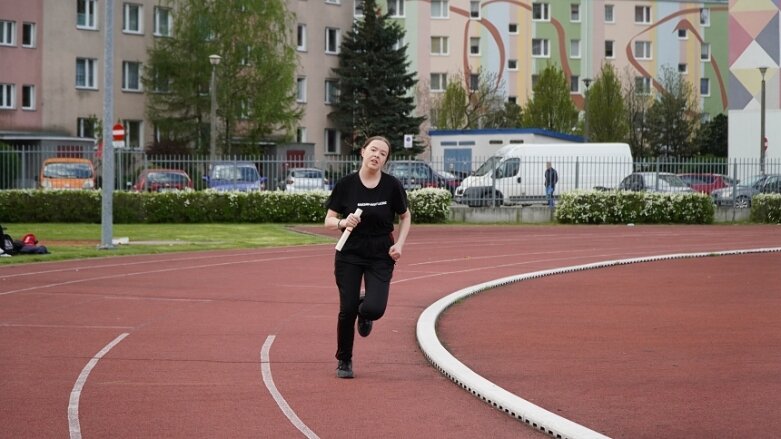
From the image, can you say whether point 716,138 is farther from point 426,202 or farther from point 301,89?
point 426,202

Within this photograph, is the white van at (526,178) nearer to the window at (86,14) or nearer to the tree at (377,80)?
the window at (86,14)

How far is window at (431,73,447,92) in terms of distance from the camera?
89750mm

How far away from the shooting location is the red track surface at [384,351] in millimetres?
9195

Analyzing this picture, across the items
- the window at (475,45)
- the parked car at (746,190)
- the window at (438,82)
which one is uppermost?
the window at (475,45)

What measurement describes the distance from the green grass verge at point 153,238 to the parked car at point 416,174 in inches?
214

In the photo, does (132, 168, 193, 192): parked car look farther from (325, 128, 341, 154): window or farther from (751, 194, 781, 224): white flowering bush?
(325, 128, 341, 154): window

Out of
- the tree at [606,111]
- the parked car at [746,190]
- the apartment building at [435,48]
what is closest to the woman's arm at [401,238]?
the parked car at [746,190]

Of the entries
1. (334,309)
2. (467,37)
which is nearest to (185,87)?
(467,37)

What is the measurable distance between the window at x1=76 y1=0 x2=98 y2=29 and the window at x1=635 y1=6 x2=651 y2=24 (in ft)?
133

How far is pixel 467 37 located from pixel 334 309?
7471 cm

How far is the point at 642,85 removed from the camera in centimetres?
9156

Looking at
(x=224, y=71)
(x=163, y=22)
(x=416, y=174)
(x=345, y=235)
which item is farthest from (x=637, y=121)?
(x=345, y=235)

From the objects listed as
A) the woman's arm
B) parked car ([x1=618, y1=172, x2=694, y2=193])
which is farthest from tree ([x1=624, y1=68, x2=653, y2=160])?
the woman's arm

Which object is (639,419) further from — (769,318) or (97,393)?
(769,318)
